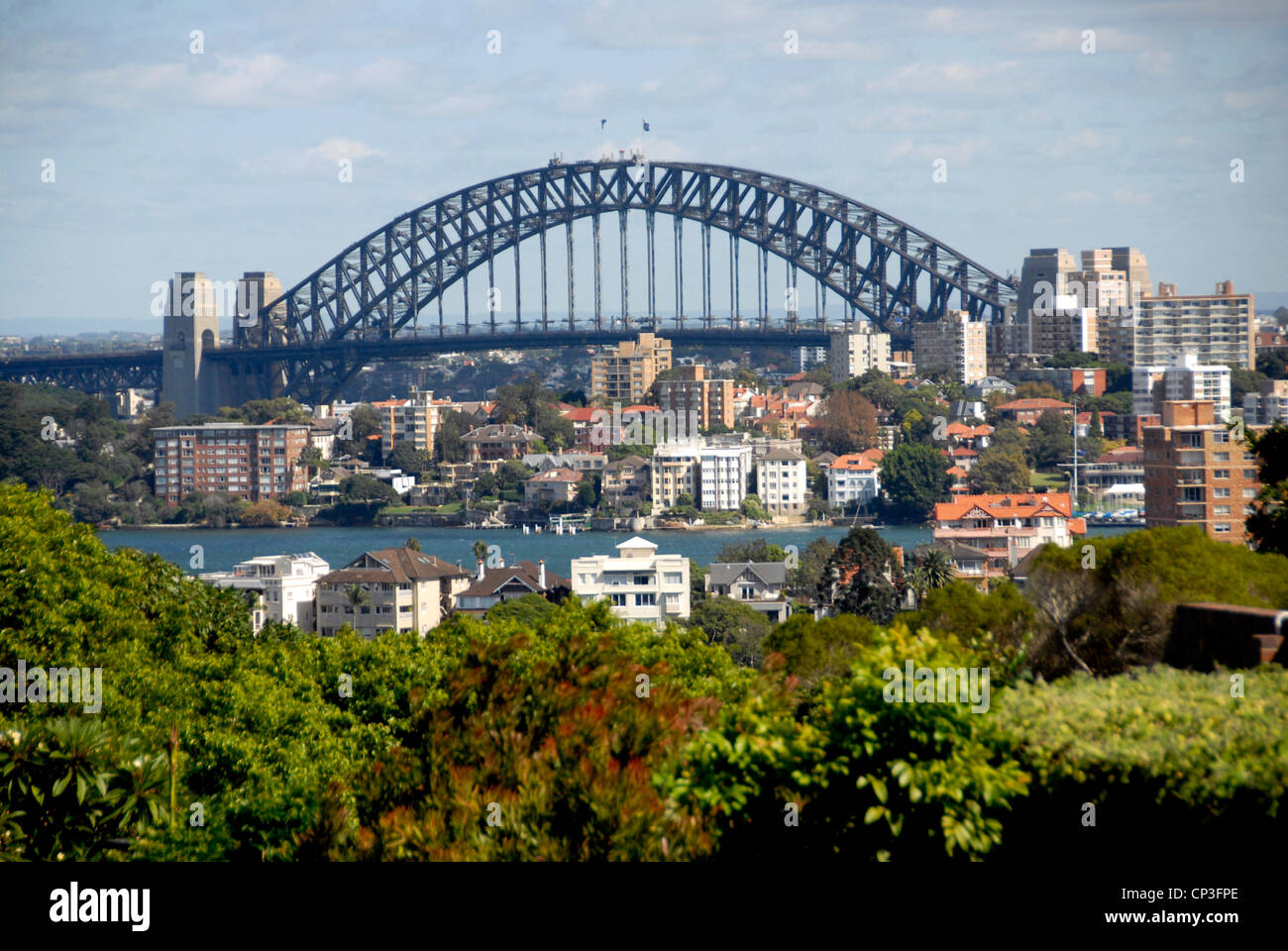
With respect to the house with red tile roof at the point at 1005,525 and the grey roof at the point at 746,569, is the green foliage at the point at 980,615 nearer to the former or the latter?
the grey roof at the point at 746,569

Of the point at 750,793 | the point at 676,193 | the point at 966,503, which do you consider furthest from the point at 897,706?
the point at 676,193

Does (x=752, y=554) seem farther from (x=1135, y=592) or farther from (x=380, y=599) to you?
(x=1135, y=592)

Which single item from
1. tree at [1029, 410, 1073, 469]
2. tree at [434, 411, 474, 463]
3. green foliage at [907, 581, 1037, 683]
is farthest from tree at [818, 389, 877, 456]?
green foliage at [907, 581, 1037, 683]

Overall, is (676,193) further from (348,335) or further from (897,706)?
(897,706)

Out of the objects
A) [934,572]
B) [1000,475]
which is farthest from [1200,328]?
[934,572]

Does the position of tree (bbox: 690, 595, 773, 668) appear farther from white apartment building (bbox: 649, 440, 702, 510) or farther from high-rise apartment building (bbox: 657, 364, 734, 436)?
high-rise apartment building (bbox: 657, 364, 734, 436)

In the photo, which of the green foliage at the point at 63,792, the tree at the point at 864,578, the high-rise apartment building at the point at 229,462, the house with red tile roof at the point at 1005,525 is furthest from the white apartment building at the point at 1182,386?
the green foliage at the point at 63,792
